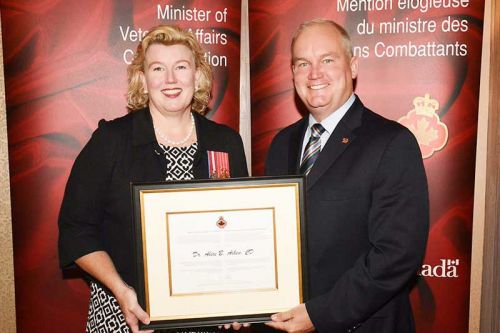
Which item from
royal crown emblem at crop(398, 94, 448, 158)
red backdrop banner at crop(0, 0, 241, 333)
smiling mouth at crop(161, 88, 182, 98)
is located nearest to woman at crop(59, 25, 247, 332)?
smiling mouth at crop(161, 88, 182, 98)

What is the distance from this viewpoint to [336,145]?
210 centimetres

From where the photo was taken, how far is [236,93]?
9.95 ft

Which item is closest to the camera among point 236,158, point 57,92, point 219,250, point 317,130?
point 219,250

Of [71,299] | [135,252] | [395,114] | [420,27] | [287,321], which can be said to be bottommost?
[71,299]

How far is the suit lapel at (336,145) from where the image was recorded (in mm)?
2072

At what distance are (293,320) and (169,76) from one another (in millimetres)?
1216

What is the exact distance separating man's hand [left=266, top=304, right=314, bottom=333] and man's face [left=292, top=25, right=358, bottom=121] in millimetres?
912

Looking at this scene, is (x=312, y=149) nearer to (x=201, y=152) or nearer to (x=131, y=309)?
(x=201, y=152)

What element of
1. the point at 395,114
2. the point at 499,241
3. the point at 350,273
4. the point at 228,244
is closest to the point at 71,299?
the point at 228,244

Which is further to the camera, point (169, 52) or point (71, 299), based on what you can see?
point (71, 299)

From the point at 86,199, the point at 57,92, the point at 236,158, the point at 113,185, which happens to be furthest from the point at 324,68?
the point at 57,92

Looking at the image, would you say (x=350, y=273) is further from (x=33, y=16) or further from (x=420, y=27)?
(x=33, y=16)

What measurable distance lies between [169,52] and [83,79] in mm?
846

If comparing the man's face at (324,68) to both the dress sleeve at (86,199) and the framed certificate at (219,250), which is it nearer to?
the framed certificate at (219,250)
